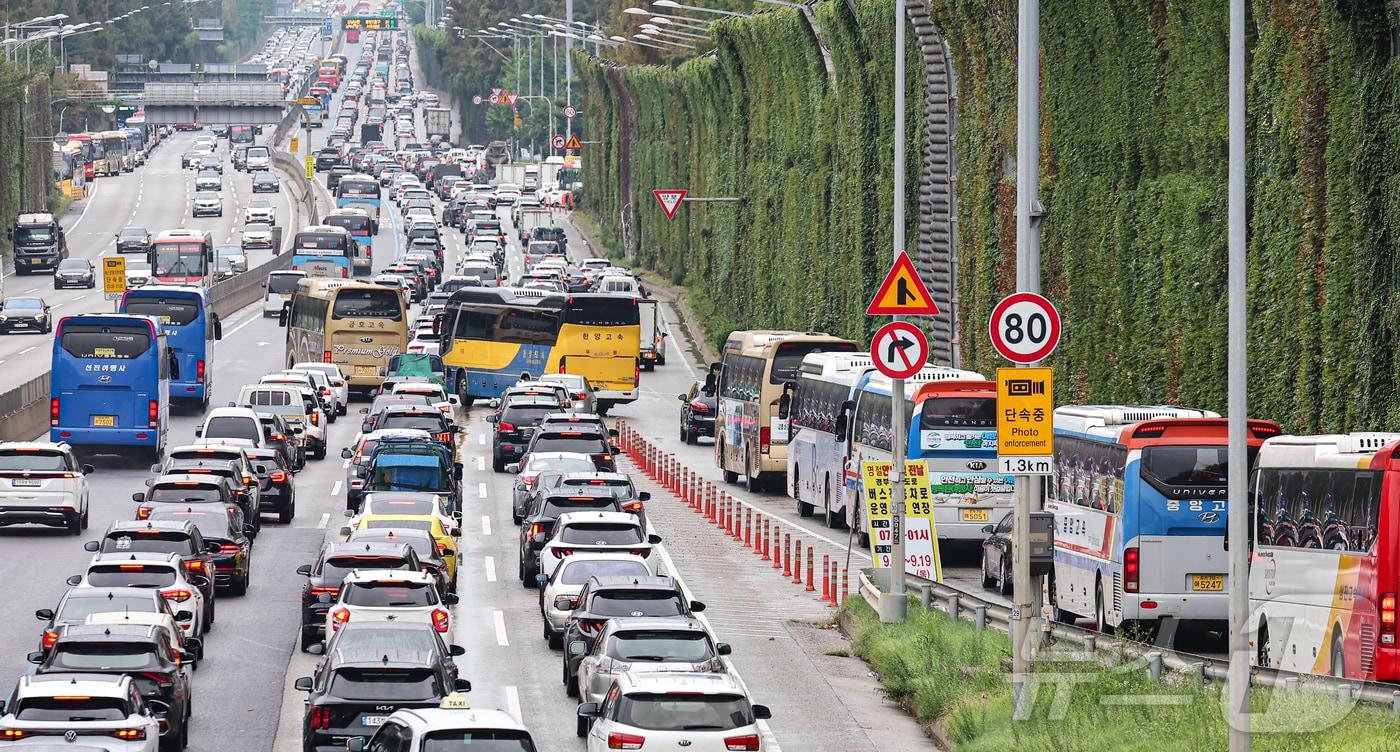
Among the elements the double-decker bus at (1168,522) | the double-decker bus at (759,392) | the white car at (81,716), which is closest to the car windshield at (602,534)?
the double-decker bus at (1168,522)

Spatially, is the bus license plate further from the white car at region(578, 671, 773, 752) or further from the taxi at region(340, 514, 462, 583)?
the taxi at region(340, 514, 462, 583)

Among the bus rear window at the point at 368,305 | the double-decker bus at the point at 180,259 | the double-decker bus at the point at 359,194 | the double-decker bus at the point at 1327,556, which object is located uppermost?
the double-decker bus at the point at 359,194

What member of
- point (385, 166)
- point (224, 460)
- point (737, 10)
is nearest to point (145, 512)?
point (224, 460)

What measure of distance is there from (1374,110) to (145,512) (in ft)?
60.5

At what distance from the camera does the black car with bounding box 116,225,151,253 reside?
116562 mm

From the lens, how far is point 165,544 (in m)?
29.8

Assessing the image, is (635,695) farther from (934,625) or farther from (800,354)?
(800,354)

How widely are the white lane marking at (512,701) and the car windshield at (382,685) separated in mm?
3278

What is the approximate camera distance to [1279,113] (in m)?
32.5

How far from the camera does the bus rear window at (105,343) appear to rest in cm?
4791

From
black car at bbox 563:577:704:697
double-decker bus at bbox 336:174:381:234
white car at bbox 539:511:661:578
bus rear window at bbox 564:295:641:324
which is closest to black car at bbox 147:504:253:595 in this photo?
white car at bbox 539:511:661:578

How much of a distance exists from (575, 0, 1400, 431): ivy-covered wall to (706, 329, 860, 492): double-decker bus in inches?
217

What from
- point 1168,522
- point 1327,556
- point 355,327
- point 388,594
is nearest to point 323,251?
point 355,327

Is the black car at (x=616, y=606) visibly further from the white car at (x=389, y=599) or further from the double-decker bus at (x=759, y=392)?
the double-decker bus at (x=759, y=392)
